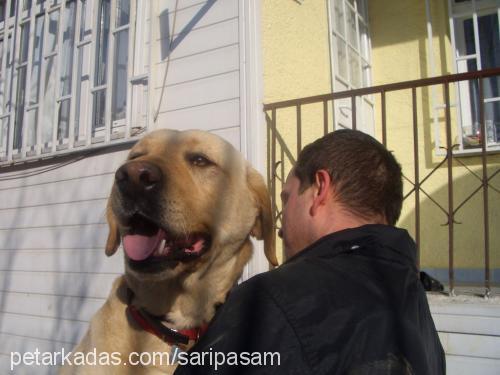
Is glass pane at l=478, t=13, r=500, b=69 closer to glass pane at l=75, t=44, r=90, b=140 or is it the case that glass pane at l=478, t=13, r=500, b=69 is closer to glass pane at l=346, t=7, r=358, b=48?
glass pane at l=346, t=7, r=358, b=48

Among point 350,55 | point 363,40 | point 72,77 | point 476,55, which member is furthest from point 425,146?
point 72,77

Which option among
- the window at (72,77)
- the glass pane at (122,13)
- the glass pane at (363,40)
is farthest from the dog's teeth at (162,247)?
the glass pane at (363,40)

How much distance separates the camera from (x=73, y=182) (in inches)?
167

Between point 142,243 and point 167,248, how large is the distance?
11 cm

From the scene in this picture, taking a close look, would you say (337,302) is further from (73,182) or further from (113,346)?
(73,182)

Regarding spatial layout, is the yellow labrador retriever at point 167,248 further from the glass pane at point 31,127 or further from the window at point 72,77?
the glass pane at point 31,127

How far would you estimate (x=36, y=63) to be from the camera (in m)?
4.80

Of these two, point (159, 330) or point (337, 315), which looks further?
point (159, 330)

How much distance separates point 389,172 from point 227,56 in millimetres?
2337

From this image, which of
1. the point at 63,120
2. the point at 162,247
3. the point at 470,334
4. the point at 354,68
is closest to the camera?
the point at 162,247

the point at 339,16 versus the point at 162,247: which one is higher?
the point at 339,16

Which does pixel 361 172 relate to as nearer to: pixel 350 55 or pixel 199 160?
pixel 199 160

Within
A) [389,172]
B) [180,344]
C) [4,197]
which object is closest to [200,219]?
[180,344]

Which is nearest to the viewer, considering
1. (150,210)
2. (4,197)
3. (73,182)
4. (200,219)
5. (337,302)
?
(337,302)
